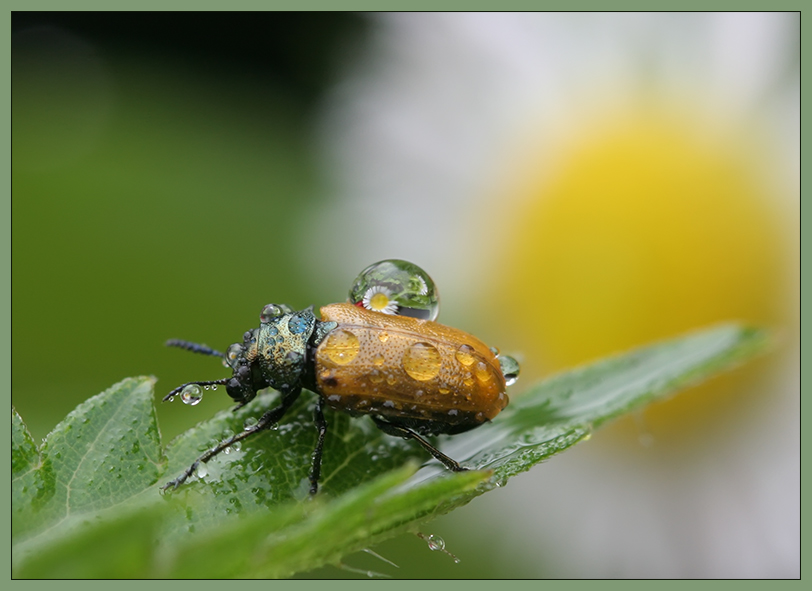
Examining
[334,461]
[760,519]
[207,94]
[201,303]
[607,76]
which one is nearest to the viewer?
[334,461]

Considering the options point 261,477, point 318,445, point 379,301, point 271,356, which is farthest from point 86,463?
Answer: point 379,301

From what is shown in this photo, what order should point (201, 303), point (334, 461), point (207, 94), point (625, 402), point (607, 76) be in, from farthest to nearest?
point (207, 94)
point (607, 76)
point (201, 303)
point (625, 402)
point (334, 461)

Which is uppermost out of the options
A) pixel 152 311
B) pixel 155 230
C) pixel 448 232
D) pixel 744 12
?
pixel 744 12

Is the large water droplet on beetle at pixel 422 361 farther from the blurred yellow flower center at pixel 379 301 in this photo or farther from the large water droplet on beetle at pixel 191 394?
the large water droplet on beetle at pixel 191 394

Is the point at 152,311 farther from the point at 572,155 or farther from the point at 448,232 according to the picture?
the point at 572,155

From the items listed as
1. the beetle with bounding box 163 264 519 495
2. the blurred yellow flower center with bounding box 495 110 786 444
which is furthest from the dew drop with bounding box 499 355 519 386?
the blurred yellow flower center with bounding box 495 110 786 444

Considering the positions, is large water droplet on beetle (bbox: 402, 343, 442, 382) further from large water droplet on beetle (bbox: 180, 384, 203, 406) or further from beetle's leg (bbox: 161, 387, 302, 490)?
large water droplet on beetle (bbox: 180, 384, 203, 406)

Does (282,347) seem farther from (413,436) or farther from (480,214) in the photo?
(480,214)

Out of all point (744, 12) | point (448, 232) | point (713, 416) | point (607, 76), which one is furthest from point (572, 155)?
point (713, 416)
